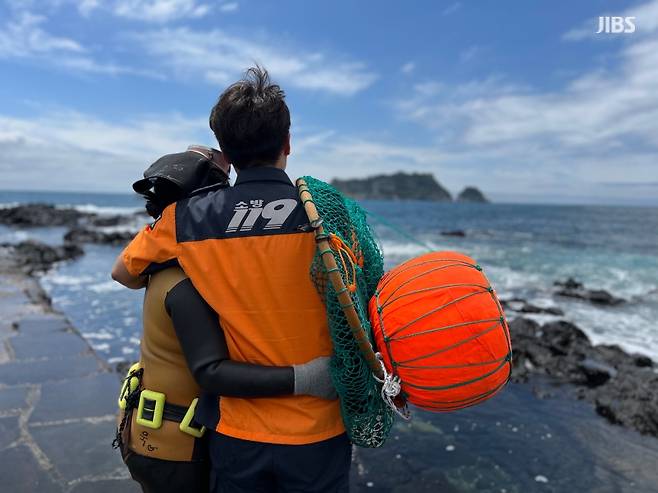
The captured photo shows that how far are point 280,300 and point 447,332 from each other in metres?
0.55

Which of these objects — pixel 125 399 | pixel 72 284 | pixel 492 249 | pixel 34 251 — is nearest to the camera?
pixel 125 399

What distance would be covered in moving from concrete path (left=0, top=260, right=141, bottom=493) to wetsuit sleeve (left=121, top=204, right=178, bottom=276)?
111 inches

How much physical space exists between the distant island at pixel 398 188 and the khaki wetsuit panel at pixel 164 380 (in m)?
170

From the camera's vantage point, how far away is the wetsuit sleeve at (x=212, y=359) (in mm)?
1644

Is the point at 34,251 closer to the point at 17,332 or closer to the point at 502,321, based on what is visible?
the point at 17,332

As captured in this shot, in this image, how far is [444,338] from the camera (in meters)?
1.61

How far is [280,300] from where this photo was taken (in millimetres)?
1655

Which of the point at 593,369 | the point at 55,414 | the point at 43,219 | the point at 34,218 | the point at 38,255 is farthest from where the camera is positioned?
the point at 43,219

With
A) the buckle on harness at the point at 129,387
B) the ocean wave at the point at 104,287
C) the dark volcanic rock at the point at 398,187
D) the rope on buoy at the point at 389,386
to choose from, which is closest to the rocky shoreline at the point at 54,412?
the buckle on harness at the point at 129,387

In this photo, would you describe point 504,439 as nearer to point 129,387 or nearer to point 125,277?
point 129,387

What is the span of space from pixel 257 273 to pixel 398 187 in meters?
183

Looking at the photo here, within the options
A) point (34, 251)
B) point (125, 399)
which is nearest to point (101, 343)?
point (125, 399)

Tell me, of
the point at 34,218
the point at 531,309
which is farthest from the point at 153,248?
the point at 34,218

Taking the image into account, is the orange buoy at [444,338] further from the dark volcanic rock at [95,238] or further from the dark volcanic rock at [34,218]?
the dark volcanic rock at [34,218]
